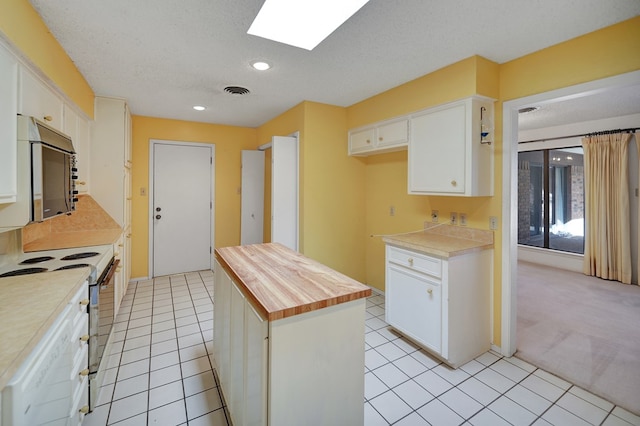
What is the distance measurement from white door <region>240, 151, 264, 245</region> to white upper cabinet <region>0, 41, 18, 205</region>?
10.6 ft

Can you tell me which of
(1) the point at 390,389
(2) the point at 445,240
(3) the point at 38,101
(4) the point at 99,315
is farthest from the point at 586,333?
(3) the point at 38,101

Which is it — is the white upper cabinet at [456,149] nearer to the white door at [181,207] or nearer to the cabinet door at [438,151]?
the cabinet door at [438,151]

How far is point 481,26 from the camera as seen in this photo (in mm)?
1867

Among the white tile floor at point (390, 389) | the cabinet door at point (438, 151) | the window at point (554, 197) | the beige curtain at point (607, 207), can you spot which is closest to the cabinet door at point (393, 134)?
the cabinet door at point (438, 151)

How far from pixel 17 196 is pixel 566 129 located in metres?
6.74

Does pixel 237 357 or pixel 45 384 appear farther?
pixel 237 357

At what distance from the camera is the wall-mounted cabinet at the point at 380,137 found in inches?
114

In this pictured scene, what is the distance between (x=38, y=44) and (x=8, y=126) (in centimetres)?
70

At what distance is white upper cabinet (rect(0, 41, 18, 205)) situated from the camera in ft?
4.58

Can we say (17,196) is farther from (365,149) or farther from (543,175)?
(543,175)

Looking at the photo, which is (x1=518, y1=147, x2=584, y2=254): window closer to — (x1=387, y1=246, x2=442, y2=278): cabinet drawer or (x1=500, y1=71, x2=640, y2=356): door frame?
(x1=500, y1=71, x2=640, y2=356): door frame

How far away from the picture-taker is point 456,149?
2365mm

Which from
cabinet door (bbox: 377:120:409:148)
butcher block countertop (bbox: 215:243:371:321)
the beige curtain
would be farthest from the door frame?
the beige curtain

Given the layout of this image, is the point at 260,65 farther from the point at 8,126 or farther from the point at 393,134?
the point at 8,126
